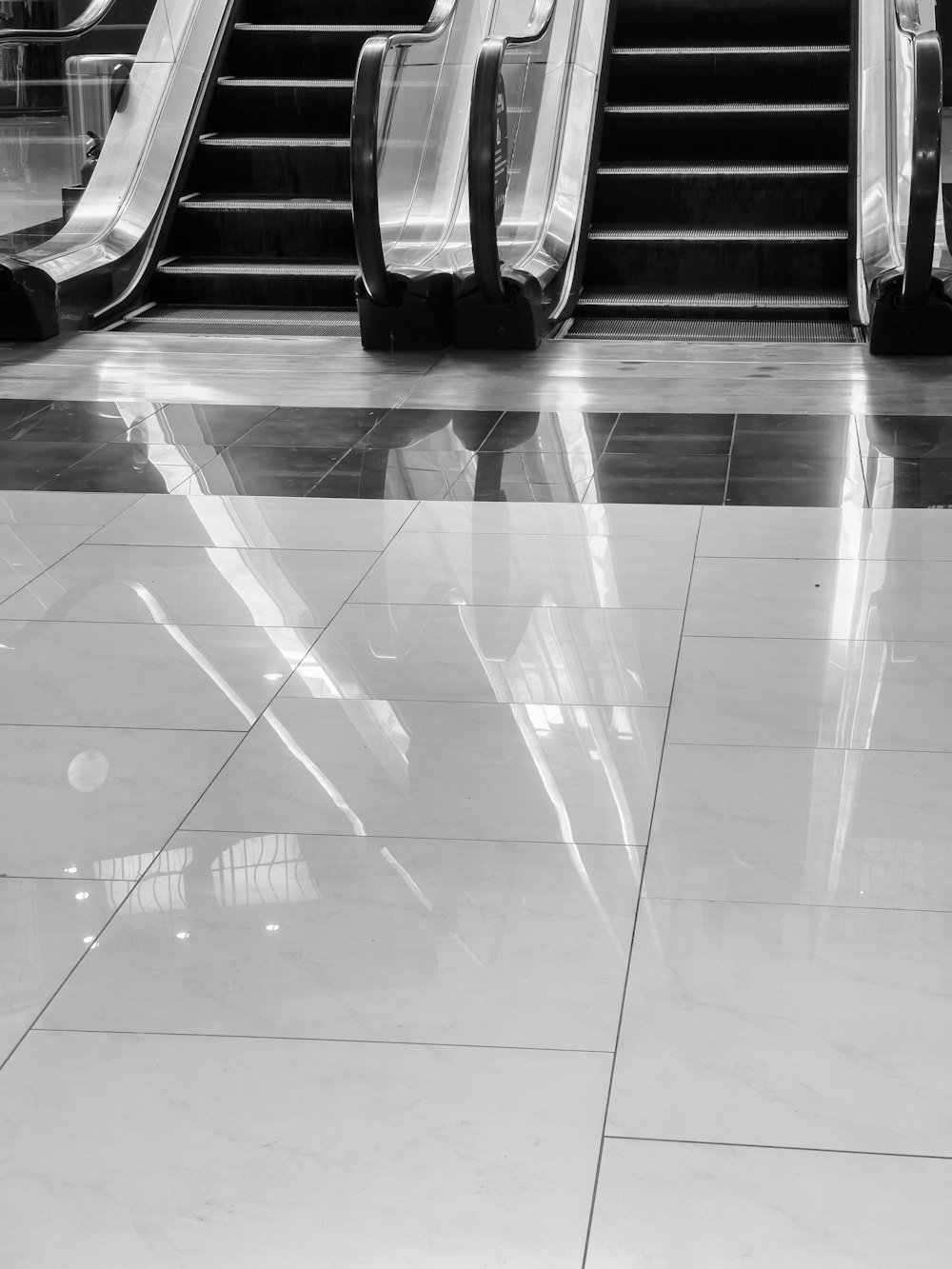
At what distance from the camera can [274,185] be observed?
862 cm

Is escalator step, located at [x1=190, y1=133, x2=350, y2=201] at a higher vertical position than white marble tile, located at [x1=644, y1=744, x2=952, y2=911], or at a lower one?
lower

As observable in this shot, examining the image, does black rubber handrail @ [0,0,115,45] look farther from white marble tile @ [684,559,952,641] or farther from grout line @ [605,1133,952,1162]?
grout line @ [605,1133,952,1162]

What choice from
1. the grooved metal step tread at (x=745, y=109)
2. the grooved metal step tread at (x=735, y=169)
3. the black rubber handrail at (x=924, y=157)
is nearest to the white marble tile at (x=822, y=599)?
the black rubber handrail at (x=924, y=157)

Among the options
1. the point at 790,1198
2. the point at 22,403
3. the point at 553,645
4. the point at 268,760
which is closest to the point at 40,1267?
the point at 790,1198

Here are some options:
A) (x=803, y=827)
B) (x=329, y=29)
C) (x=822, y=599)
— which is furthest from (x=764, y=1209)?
(x=329, y=29)

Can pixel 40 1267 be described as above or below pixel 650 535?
above

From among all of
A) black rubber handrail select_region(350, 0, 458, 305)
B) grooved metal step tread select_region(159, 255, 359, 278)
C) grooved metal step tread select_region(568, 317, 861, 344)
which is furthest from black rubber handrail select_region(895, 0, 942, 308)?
grooved metal step tread select_region(159, 255, 359, 278)

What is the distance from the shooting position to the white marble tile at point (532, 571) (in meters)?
3.67

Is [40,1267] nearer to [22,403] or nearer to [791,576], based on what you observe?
[791,576]

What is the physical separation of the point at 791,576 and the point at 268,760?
5.19 ft

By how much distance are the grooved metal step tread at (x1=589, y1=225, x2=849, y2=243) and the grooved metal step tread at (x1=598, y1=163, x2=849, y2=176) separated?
0.29 m

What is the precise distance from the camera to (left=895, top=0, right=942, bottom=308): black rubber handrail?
574 cm

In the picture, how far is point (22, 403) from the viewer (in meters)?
5.77

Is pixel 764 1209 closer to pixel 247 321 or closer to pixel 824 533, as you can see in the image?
pixel 824 533
